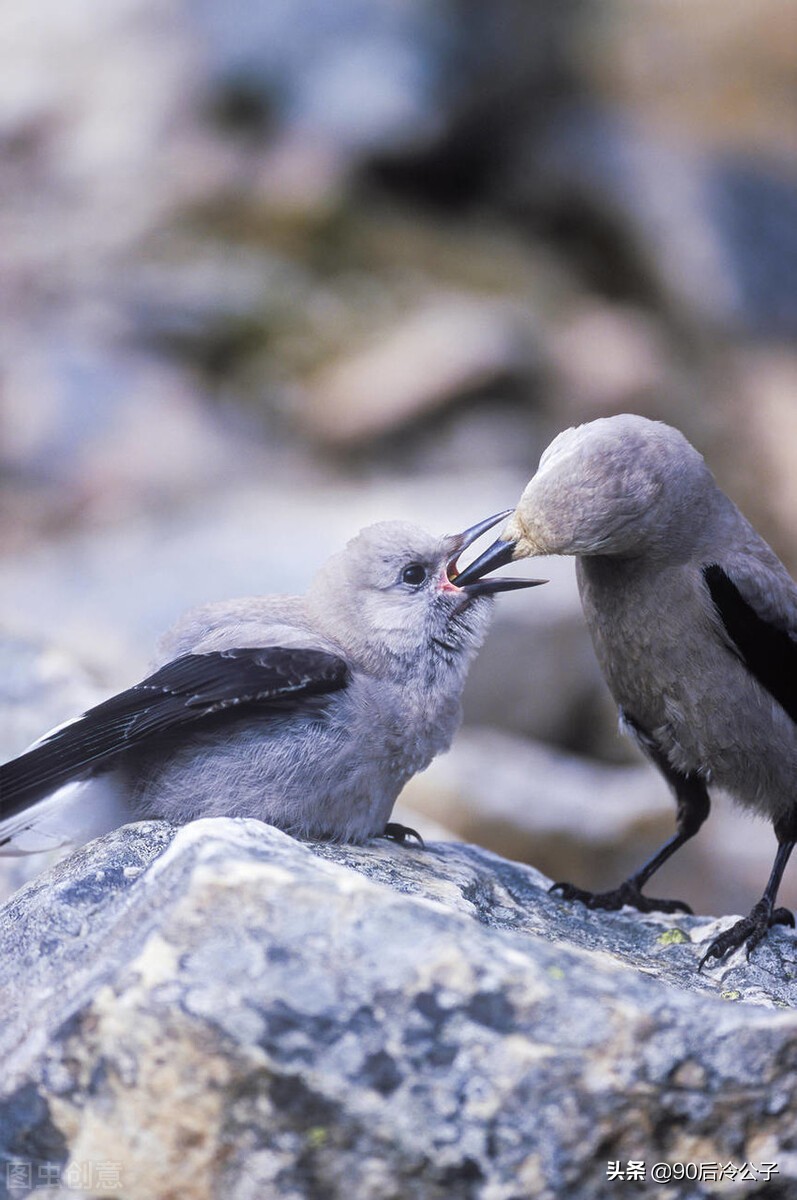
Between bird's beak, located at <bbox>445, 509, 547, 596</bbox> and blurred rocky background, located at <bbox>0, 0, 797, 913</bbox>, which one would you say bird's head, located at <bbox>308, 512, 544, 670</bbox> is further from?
blurred rocky background, located at <bbox>0, 0, 797, 913</bbox>

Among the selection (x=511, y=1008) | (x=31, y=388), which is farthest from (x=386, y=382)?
(x=511, y=1008)

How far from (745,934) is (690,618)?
95 cm

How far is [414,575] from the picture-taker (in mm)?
4035

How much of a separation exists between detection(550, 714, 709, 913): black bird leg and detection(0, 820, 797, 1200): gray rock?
1.61 metres

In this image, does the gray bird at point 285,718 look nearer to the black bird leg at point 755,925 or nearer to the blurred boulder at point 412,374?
the black bird leg at point 755,925

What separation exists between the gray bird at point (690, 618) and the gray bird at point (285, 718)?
248 mm

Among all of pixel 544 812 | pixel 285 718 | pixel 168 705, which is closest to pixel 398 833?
pixel 285 718

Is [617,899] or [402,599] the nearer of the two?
[402,599]

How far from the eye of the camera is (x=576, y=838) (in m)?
7.21

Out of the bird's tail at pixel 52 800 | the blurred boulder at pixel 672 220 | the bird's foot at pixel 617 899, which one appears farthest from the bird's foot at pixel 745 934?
the blurred boulder at pixel 672 220

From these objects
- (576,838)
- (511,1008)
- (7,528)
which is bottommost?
(511,1008)

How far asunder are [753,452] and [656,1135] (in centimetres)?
1093

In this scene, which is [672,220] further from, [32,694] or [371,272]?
[32,694]

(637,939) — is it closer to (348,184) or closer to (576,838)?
(576,838)
